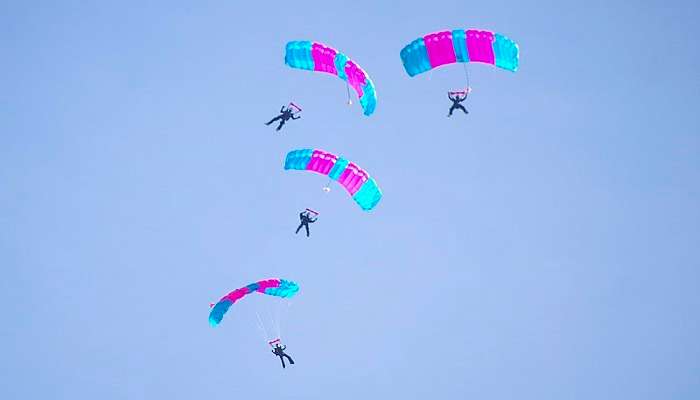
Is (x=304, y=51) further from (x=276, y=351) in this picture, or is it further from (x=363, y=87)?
(x=276, y=351)

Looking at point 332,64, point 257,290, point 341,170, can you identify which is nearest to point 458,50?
point 332,64

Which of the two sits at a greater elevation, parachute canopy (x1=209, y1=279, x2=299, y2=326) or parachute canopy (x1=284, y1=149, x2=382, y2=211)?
parachute canopy (x1=284, y1=149, x2=382, y2=211)

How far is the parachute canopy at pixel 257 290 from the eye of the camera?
118 feet

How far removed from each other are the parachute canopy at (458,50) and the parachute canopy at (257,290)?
8121 mm

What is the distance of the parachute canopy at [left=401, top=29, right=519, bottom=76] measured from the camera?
33.7m

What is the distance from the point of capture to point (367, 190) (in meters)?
35.8

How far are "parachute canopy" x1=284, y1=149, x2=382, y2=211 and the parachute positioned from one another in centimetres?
237

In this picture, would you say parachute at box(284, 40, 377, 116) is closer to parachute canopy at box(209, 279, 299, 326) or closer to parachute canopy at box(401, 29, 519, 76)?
parachute canopy at box(401, 29, 519, 76)

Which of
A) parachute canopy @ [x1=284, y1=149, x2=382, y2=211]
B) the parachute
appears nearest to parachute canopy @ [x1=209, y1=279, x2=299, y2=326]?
parachute canopy @ [x1=284, y1=149, x2=382, y2=211]

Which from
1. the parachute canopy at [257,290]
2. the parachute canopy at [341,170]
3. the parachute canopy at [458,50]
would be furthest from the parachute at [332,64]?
the parachute canopy at [257,290]

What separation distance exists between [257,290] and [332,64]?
777 cm

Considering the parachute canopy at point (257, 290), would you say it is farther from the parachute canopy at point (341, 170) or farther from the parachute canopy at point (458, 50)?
the parachute canopy at point (458, 50)

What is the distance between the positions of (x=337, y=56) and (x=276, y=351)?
33.3 feet

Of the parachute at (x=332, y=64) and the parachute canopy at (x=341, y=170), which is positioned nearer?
the parachute at (x=332, y=64)
